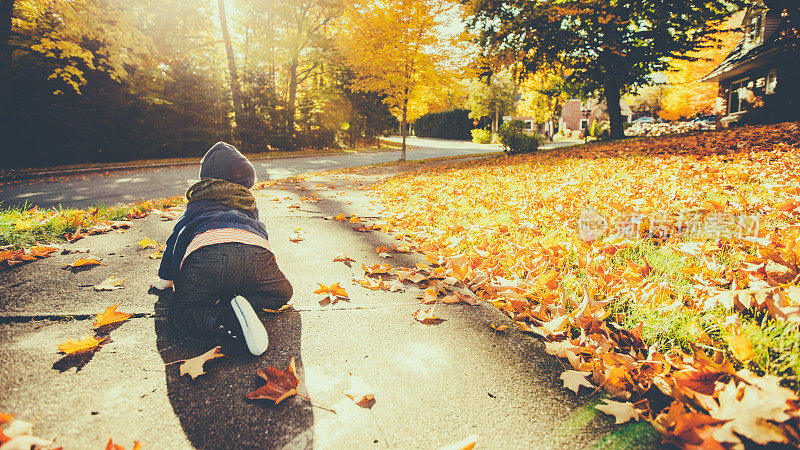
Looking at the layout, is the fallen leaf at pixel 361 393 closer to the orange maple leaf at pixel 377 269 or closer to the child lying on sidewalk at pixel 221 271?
the child lying on sidewalk at pixel 221 271

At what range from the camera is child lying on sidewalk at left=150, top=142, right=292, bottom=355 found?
175 cm

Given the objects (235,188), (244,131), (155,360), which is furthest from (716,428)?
(244,131)

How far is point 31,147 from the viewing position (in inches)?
478

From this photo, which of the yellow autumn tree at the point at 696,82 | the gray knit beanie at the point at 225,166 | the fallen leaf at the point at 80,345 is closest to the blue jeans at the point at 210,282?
the fallen leaf at the point at 80,345

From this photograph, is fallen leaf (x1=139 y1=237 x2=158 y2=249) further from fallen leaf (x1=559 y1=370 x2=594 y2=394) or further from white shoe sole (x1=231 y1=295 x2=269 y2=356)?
fallen leaf (x1=559 y1=370 x2=594 y2=394)

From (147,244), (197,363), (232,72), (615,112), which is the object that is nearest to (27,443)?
(197,363)

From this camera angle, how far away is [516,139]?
13.3 metres

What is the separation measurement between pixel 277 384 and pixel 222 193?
→ 51.6 inches

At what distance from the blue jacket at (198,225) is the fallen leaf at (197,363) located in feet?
1.91

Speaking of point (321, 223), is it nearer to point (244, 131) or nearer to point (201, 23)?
point (244, 131)

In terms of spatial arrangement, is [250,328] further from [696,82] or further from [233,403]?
[696,82]

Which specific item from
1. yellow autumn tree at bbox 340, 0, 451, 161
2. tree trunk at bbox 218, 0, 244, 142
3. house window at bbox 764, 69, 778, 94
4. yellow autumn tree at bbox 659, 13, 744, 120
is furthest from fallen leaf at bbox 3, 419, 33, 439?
yellow autumn tree at bbox 659, 13, 744, 120

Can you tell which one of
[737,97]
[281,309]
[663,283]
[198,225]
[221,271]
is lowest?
[281,309]

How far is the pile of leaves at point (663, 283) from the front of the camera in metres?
1.25
